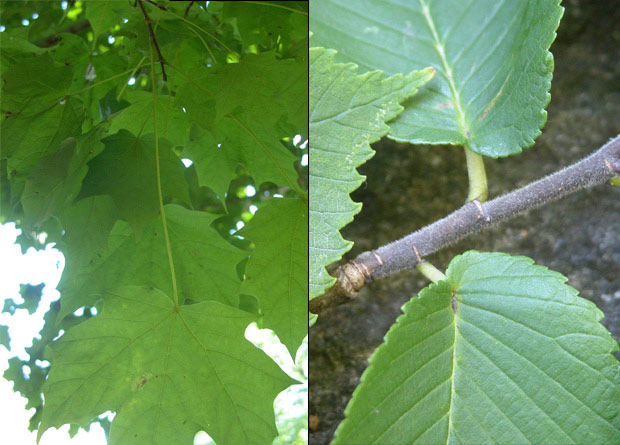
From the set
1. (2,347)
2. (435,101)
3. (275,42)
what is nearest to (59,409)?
(2,347)

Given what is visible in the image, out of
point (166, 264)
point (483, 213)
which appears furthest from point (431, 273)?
point (166, 264)

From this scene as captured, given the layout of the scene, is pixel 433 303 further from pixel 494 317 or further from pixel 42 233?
pixel 42 233

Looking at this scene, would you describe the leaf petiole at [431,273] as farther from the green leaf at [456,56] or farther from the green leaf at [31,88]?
the green leaf at [31,88]

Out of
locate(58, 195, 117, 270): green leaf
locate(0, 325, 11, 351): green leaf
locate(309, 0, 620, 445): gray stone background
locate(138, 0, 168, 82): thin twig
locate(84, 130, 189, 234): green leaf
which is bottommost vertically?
locate(309, 0, 620, 445): gray stone background

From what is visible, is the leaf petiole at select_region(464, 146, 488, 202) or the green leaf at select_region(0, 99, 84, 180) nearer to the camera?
the green leaf at select_region(0, 99, 84, 180)

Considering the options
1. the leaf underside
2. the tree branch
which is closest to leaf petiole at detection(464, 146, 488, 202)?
the tree branch

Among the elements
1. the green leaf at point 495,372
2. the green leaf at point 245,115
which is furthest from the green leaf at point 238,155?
the green leaf at point 495,372

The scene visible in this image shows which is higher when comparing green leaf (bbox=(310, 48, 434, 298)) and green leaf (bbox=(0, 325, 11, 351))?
green leaf (bbox=(310, 48, 434, 298))

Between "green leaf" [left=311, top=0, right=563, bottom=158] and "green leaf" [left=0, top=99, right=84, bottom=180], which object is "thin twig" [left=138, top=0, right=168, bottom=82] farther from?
"green leaf" [left=311, top=0, right=563, bottom=158]
